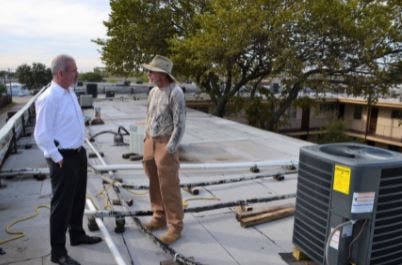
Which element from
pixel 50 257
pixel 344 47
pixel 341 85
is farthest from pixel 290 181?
pixel 341 85

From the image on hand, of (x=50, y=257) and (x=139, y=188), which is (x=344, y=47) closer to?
(x=139, y=188)

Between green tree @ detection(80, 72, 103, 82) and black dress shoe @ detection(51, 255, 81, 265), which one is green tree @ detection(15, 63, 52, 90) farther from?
black dress shoe @ detection(51, 255, 81, 265)

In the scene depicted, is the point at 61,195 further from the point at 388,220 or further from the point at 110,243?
the point at 388,220

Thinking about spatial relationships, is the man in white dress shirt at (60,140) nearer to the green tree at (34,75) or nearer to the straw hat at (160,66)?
the straw hat at (160,66)

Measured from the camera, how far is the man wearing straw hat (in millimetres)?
2955

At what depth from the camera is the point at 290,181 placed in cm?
484

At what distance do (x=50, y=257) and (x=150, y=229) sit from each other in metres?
0.85

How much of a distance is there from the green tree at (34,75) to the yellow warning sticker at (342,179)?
26.7 metres

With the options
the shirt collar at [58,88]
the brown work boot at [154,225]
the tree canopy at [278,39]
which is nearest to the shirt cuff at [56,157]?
the shirt collar at [58,88]

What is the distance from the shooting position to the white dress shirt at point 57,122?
2.57 m

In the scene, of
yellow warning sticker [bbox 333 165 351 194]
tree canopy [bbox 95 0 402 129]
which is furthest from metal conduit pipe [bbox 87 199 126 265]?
tree canopy [bbox 95 0 402 129]

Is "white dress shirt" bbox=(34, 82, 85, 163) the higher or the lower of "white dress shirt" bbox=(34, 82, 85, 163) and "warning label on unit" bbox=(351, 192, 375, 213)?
the higher

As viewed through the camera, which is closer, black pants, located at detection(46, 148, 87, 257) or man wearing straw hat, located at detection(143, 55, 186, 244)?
black pants, located at detection(46, 148, 87, 257)

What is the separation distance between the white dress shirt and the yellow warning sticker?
1.84 m
